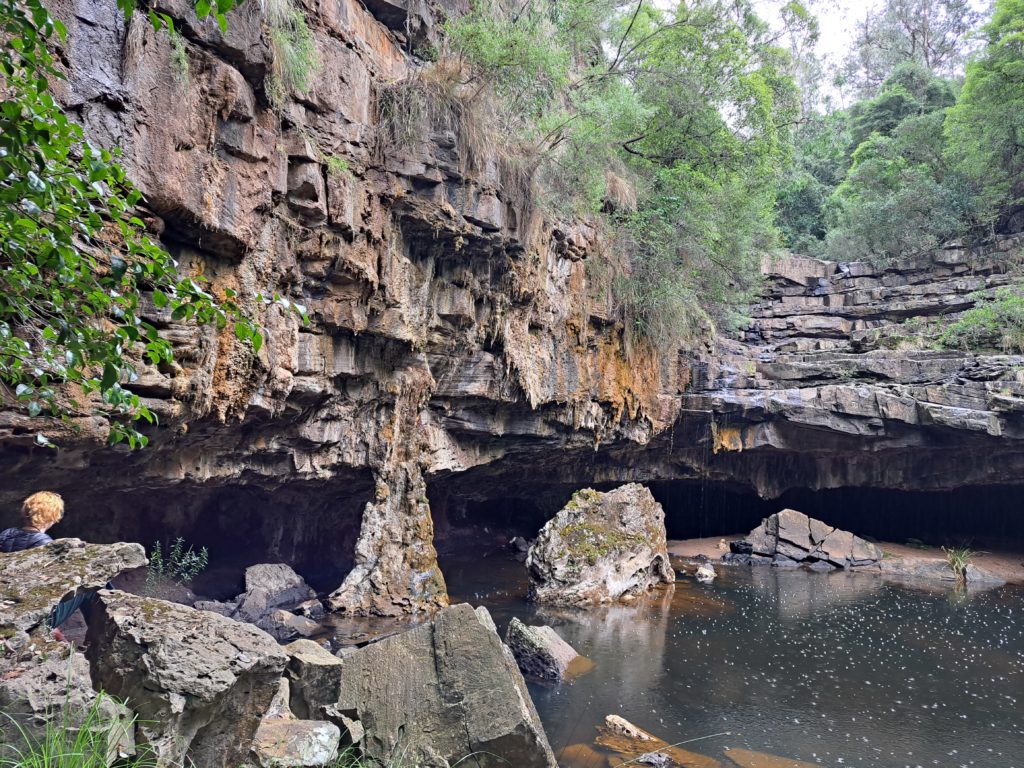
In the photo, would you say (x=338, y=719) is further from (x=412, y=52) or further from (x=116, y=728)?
(x=412, y=52)

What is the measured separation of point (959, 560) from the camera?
1772 centimetres

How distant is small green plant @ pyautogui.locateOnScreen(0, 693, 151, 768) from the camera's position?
8.92 feet

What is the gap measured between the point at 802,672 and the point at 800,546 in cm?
1059

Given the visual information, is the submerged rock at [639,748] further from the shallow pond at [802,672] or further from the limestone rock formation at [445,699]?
the limestone rock formation at [445,699]

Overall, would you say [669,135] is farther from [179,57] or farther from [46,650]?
[46,650]

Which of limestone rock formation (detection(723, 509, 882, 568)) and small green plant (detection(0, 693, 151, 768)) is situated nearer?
small green plant (detection(0, 693, 151, 768))

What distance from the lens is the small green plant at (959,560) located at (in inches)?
680

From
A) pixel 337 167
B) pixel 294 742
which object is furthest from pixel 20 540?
pixel 337 167

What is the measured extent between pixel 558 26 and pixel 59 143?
13714 millimetres

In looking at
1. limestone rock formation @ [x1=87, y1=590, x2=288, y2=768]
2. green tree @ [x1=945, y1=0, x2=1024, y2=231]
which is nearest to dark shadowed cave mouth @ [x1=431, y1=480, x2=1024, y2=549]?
green tree @ [x1=945, y1=0, x2=1024, y2=231]

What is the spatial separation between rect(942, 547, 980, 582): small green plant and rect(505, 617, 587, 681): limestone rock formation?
1335cm

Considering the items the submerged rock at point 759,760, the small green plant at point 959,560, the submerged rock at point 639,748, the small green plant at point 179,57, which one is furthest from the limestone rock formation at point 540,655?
the small green plant at point 959,560

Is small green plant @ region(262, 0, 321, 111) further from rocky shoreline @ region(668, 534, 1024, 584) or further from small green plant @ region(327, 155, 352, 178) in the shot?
rocky shoreline @ region(668, 534, 1024, 584)

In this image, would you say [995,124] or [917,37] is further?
[917,37]
